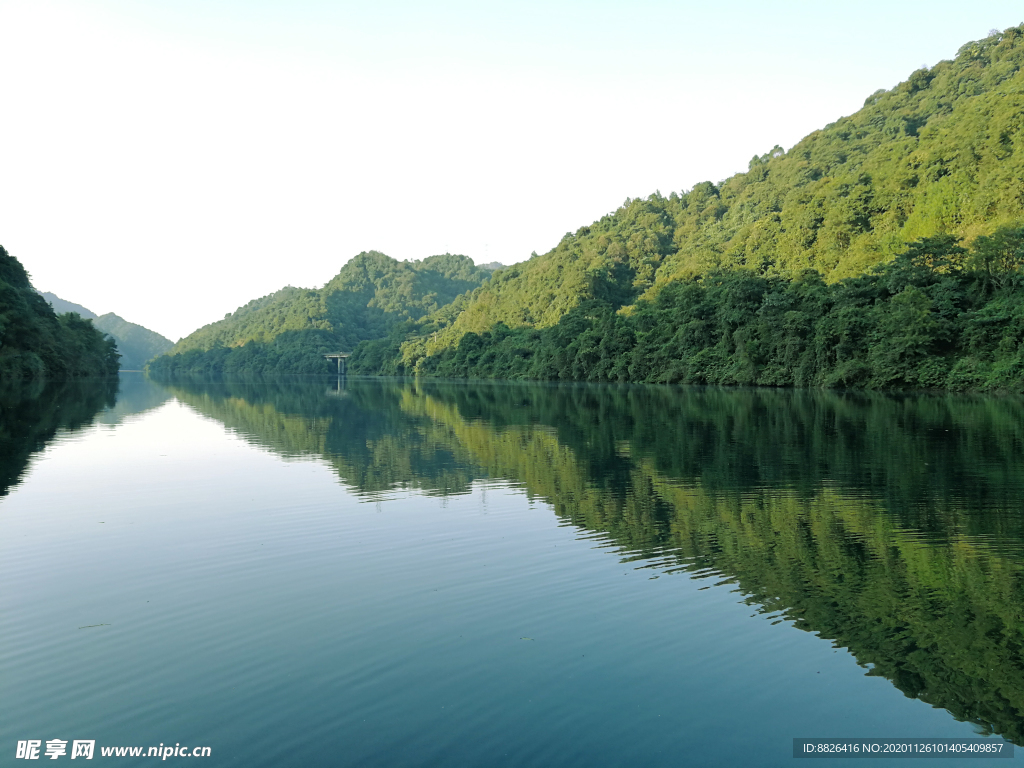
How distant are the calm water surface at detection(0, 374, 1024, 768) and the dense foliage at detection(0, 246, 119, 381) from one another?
2123 inches

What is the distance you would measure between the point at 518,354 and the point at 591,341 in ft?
72.1

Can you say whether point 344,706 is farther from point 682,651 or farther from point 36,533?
point 36,533

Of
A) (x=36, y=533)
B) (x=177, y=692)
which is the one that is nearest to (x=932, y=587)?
(x=177, y=692)

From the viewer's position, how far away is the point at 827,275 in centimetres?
7850

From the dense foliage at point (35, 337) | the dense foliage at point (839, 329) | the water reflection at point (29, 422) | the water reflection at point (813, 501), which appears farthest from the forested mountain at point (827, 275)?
the dense foliage at point (35, 337)

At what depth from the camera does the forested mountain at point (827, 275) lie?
5266 cm

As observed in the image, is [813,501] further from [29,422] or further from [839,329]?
[839,329]

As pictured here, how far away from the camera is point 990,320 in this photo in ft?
160

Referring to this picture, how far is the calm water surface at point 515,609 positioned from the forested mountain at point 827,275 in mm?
39415

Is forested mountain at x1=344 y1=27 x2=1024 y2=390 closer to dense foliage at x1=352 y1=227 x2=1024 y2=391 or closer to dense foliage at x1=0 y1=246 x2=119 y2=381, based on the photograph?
dense foliage at x1=352 y1=227 x2=1024 y2=391

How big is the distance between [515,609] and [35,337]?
75.2 metres

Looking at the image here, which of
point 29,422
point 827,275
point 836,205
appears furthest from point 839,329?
point 29,422

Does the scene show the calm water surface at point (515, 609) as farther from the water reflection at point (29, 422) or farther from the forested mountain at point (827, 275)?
the forested mountain at point (827, 275)

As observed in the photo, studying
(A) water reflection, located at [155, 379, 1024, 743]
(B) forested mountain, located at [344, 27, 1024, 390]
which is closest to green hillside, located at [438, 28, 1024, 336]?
(B) forested mountain, located at [344, 27, 1024, 390]
